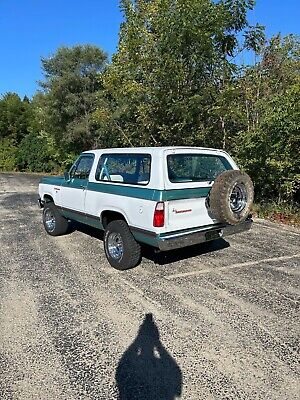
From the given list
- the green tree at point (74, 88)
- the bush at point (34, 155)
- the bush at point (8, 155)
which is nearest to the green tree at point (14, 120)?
the bush at point (8, 155)

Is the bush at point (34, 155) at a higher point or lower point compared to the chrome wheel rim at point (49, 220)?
higher

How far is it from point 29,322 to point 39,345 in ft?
1.50

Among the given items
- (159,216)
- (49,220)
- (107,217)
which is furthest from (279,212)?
Answer: (49,220)

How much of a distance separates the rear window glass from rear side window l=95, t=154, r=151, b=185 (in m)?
0.35

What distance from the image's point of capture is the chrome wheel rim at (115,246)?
4.84 metres

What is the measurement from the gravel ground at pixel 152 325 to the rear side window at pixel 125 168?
1.29 metres

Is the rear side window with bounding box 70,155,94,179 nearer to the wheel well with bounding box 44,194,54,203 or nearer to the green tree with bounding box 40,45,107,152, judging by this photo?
the wheel well with bounding box 44,194,54,203

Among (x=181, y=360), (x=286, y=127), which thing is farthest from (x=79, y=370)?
(x=286, y=127)

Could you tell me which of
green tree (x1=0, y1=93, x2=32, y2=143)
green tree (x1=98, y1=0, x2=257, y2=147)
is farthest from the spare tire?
green tree (x1=0, y1=93, x2=32, y2=143)

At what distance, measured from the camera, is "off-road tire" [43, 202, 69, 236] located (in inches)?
262

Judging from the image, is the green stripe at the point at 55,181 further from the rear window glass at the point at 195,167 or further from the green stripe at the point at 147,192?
the rear window glass at the point at 195,167

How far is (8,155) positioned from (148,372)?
27917 mm

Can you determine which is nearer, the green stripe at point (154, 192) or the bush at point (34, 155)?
the green stripe at point (154, 192)

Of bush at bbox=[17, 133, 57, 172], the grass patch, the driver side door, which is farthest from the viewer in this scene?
bush at bbox=[17, 133, 57, 172]
